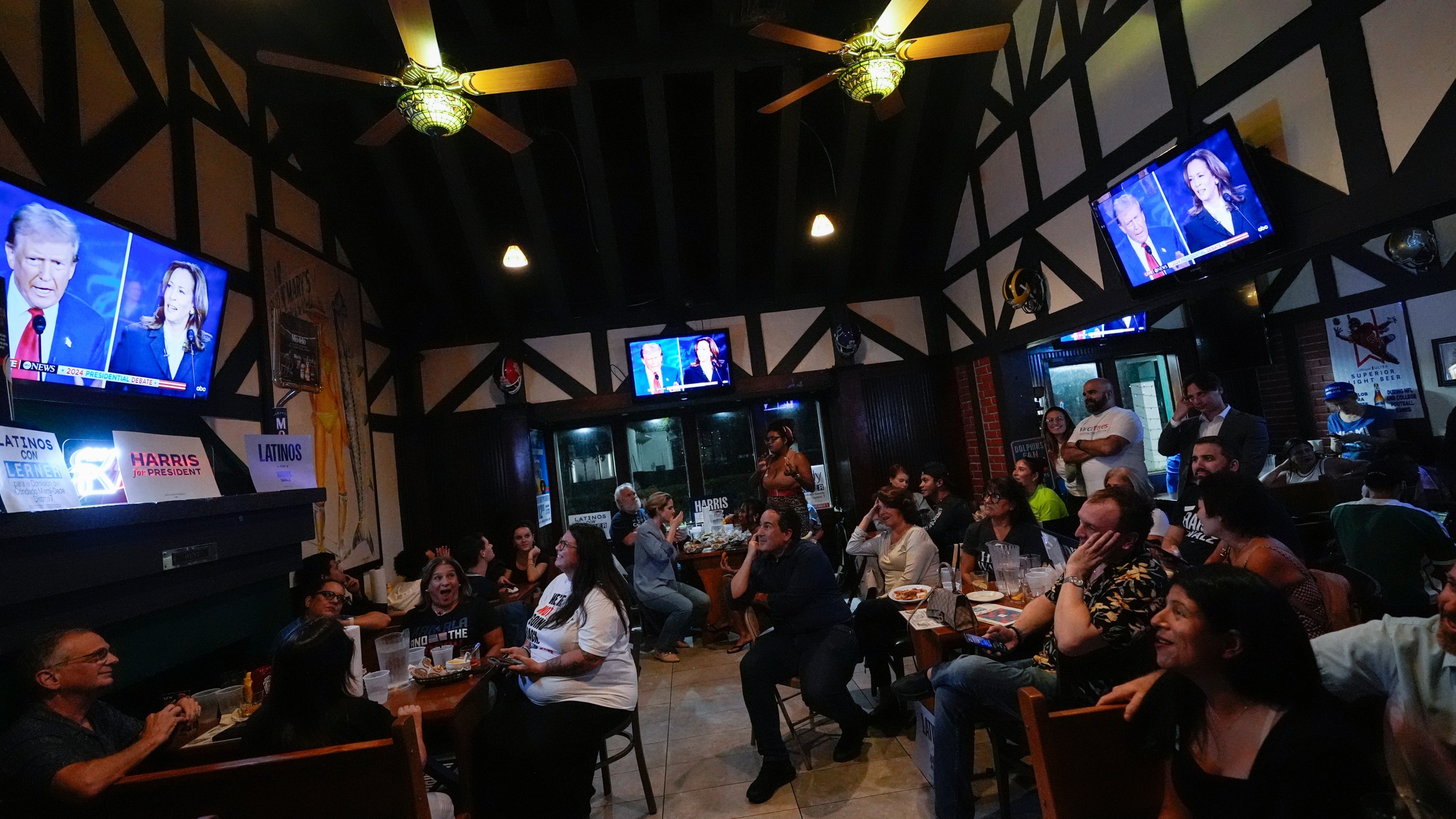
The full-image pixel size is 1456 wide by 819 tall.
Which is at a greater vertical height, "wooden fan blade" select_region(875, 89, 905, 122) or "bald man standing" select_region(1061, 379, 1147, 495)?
"wooden fan blade" select_region(875, 89, 905, 122)

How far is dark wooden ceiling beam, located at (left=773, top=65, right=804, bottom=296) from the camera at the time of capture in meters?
5.77

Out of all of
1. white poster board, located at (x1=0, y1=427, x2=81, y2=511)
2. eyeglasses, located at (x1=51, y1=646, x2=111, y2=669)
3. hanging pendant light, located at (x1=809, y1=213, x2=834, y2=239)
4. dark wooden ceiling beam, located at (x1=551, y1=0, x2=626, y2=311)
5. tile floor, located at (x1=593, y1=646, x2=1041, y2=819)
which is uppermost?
dark wooden ceiling beam, located at (x1=551, y1=0, x2=626, y2=311)

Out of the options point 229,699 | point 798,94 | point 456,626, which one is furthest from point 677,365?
point 229,699

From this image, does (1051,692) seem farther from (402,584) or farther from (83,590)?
(402,584)

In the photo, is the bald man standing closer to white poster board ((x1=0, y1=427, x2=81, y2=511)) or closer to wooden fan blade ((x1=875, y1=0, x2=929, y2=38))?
wooden fan blade ((x1=875, y1=0, x2=929, y2=38))

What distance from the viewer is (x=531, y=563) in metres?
5.89

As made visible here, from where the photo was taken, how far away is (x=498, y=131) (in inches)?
156

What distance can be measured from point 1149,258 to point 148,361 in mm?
5605

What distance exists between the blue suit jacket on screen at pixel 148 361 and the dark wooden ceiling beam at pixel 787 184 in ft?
15.0

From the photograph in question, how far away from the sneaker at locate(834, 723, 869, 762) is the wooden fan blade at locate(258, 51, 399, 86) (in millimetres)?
3967

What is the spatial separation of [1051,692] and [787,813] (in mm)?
1362

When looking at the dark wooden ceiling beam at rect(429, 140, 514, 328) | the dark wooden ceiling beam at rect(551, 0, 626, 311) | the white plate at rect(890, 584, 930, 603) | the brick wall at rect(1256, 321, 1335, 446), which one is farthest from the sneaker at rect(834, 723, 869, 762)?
the brick wall at rect(1256, 321, 1335, 446)

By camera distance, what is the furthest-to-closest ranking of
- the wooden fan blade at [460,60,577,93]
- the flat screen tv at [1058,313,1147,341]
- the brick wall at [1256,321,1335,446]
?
the flat screen tv at [1058,313,1147,341] < the brick wall at [1256,321,1335,446] < the wooden fan blade at [460,60,577,93]

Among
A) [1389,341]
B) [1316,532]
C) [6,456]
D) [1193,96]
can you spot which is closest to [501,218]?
[6,456]
